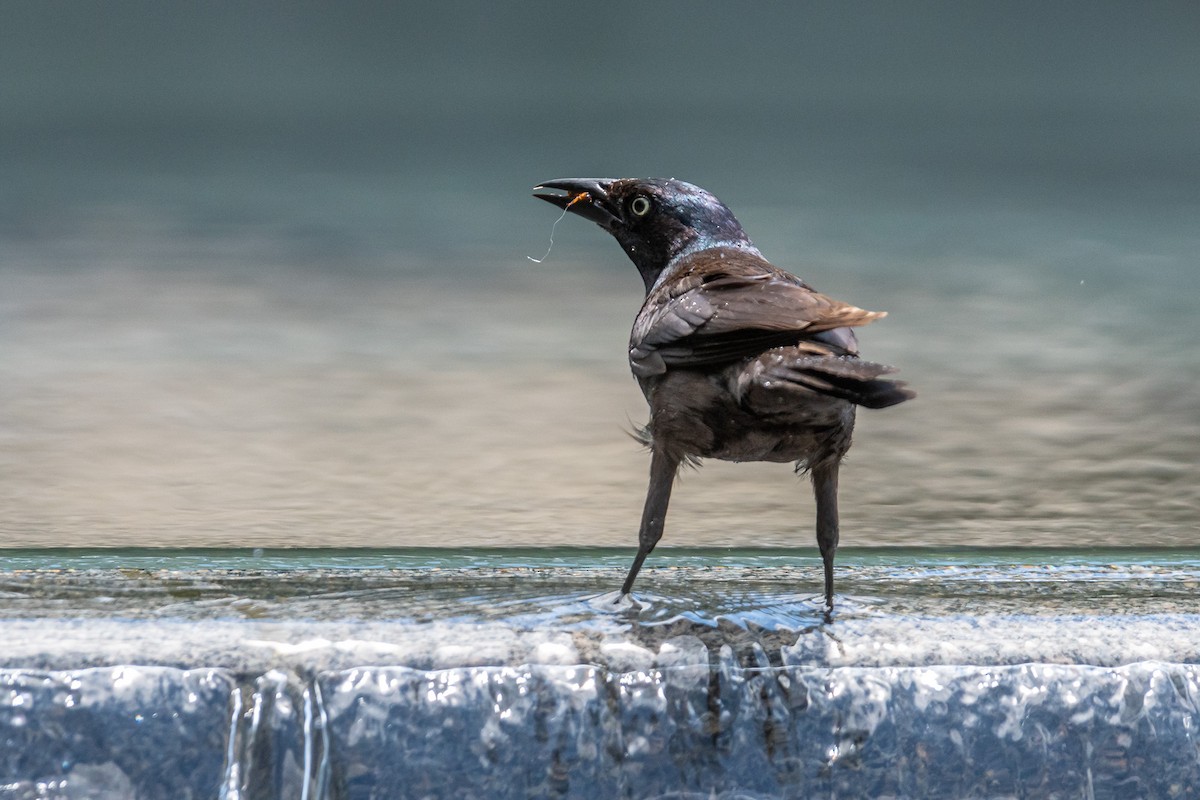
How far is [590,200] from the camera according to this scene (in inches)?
177

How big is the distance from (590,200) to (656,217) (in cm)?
26

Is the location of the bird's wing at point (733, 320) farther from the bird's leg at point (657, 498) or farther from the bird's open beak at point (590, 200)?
the bird's open beak at point (590, 200)

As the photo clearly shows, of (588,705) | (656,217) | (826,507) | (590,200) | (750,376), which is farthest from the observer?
(590,200)

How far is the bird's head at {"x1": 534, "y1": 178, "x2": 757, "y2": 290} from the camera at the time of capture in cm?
429

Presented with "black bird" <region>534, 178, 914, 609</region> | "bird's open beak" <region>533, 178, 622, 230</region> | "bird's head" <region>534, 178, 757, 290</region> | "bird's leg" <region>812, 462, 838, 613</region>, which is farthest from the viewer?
"bird's open beak" <region>533, 178, 622, 230</region>

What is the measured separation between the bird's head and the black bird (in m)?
0.24

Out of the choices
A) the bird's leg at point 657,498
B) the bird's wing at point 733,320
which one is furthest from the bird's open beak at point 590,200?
the bird's leg at point 657,498

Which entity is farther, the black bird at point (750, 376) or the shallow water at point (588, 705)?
the black bird at point (750, 376)

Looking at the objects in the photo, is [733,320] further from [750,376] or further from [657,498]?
[657,498]

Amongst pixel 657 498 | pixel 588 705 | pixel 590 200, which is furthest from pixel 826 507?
pixel 590 200

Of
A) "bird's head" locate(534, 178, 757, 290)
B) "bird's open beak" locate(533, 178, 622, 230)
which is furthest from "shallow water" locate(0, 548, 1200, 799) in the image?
"bird's open beak" locate(533, 178, 622, 230)

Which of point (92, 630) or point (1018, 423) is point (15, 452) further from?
point (1018, 423)

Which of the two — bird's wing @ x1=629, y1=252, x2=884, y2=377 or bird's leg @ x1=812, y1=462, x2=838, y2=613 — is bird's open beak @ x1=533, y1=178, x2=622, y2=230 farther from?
bird's leg @ x1=812, y1=462, x2=838, y2=613

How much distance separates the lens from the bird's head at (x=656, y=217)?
169 inches
